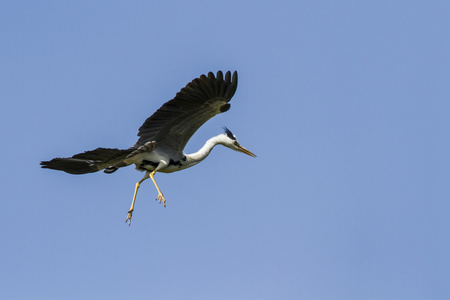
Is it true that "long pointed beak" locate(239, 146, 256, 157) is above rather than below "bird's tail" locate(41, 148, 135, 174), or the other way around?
above

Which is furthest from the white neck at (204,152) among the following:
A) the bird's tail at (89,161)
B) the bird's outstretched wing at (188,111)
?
the bird's tail at (89,161)

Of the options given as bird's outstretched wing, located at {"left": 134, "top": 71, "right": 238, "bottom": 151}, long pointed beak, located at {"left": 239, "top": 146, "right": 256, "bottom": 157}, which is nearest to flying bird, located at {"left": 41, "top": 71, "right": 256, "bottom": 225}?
bird's outstretched wing, located at {"left": 134, "top": 71, "right": 238, "bottom": 151}

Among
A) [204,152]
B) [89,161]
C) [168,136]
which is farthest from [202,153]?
[89,161]

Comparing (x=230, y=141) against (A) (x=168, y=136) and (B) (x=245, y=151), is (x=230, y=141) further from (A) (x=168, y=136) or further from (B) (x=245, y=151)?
(A) (x=168, y=136)

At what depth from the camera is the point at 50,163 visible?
16.5 meters

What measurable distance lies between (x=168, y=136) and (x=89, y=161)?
1.70 metres

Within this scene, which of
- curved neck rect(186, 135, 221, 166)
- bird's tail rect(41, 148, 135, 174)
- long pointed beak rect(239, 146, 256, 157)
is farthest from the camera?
long pointed beak rect(239, 146, 256, 157)

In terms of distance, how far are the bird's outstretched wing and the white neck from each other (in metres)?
0.42

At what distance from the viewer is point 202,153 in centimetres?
1791

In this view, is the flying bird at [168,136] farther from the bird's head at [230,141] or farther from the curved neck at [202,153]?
the bird's head at [230,141]

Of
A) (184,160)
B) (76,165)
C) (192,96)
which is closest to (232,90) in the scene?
(192,96)

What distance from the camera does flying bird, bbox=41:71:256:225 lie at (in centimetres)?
1603

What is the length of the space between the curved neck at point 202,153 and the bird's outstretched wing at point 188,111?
396 mm

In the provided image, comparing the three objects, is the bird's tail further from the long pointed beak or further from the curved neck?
the long pointed beak
